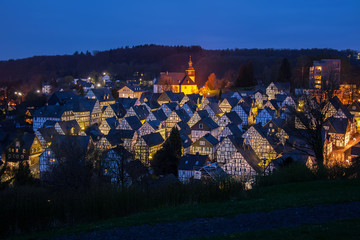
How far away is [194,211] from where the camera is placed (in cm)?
977

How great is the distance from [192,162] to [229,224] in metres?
20.0

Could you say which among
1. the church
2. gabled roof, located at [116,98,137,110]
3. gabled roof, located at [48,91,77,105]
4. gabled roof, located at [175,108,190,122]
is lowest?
gabled roof, located at [175,108,190,122]

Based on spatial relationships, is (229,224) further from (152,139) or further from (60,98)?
(60,98)

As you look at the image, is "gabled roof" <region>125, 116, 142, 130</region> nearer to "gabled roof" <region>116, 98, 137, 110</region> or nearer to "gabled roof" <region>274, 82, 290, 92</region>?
"gabled roof" <region>116, 98, 137, 110</region>

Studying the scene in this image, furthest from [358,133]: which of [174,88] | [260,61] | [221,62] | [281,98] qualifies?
[221,62]

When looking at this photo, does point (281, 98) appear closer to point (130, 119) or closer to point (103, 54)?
point (130, 119)

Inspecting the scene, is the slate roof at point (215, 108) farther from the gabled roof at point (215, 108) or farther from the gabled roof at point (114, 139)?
the gabled roof at point (114, 139)

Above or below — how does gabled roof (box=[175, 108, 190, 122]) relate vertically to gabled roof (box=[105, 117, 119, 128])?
above

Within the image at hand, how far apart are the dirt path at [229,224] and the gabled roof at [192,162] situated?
18.6 meters

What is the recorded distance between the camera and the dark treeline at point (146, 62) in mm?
119700

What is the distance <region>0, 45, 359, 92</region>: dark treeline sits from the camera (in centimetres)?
11970

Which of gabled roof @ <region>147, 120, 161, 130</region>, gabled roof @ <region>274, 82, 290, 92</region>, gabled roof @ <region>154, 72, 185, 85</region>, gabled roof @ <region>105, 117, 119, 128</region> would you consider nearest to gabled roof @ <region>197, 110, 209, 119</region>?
gabled roof @ <region>147, 120, 161, 130</region>

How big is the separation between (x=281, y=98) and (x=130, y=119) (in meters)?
25.8

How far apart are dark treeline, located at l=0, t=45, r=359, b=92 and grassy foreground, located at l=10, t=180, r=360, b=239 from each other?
9293 cm
